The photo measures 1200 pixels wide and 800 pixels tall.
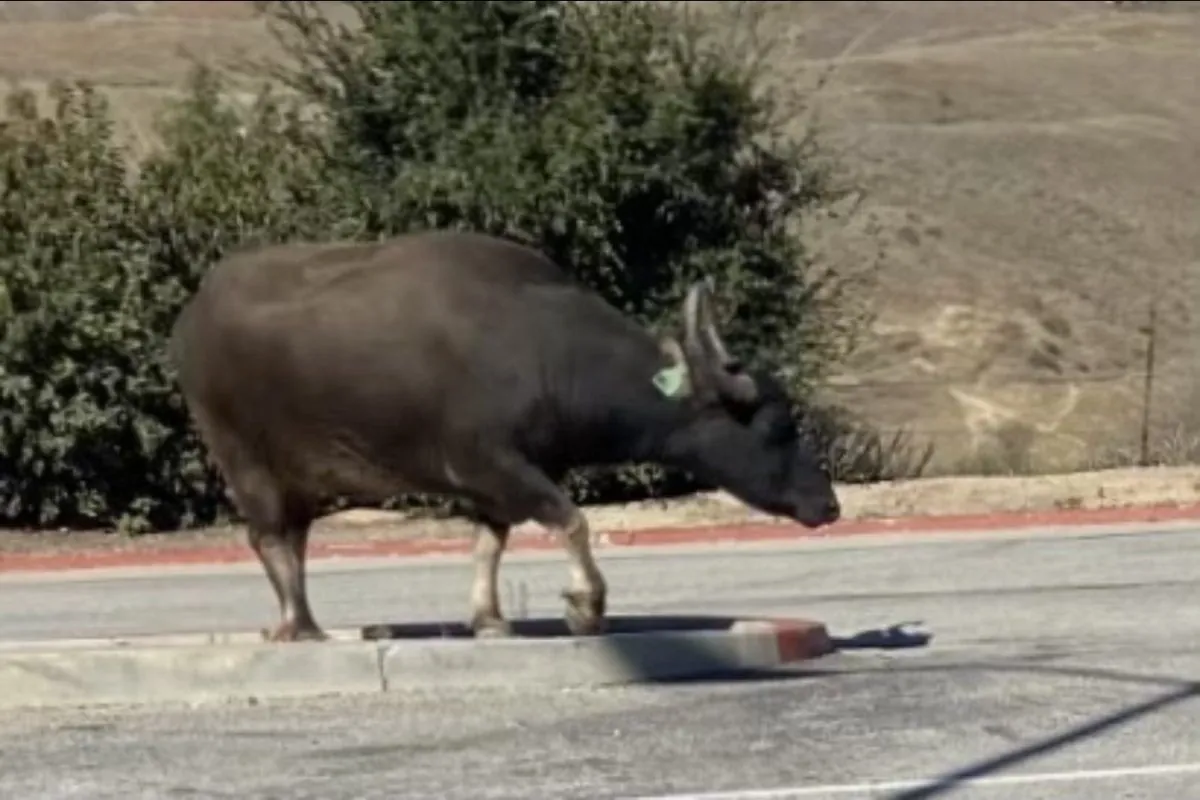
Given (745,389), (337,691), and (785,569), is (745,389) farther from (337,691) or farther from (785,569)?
(785,569)

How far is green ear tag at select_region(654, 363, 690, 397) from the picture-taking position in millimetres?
14094

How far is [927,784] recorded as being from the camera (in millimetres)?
11078

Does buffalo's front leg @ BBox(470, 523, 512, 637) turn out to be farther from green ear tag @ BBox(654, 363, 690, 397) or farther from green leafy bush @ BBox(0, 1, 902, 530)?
green leafy bush @ BBox(0, 1, 902, 530)

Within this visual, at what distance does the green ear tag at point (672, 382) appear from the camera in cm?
1409

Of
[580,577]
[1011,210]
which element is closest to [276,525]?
[580,577]

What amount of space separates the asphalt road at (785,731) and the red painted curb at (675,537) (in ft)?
21.4

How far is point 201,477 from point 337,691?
47.0 feet

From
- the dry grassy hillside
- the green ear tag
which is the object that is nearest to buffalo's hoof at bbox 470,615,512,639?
the green ear tag

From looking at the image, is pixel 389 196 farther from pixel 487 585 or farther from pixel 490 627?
pixel 490 627

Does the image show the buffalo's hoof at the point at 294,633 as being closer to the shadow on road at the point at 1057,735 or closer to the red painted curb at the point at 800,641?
the red painted curb at the point at 800,641

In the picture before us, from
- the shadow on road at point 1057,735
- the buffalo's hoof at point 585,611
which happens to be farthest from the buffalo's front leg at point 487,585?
the shadow on road at point 1057,735

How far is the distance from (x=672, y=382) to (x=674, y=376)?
0.03 meters

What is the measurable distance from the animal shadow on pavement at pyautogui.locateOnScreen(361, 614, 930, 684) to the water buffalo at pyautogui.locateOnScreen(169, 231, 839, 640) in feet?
0.88

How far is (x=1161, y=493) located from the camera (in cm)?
2652
